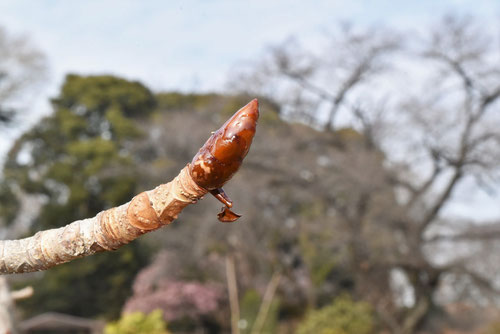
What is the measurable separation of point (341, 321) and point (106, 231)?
14.5 metres

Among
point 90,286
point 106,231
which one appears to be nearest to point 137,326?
point 90,286

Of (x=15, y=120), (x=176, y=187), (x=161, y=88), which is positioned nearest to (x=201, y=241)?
(x=15, y=120)

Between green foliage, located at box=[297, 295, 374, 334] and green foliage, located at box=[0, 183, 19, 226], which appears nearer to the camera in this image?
green foliage, located at box=[297, 295, 374, 334]

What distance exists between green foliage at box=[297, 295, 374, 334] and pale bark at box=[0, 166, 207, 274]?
553 inches

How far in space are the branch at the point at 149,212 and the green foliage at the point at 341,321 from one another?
1404cm

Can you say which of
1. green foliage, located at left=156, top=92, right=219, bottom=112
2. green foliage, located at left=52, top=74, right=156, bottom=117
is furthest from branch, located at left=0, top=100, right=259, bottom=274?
green foliage, located at left=52, top=74, right=156, bottom=117

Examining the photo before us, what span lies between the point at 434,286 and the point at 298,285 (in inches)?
188

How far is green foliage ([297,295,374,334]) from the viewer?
15.5 metres

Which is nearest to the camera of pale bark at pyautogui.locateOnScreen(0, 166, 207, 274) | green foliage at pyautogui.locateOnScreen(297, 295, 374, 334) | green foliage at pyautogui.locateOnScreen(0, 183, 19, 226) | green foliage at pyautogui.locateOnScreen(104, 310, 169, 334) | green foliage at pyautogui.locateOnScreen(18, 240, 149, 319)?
pale bark at pyautogui.locateOnScreen(0, 166, 207, 274)

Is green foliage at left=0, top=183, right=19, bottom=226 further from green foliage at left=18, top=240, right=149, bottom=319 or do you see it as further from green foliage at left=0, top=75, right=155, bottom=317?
green foliage at left=18, top=240, right=149, bottom=319

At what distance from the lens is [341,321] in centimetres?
1545

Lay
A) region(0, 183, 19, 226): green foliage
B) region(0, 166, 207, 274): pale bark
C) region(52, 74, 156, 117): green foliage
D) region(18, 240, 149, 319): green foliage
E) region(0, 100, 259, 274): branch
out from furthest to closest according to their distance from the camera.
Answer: region(52, 74, 156, 117): green foliage
region(0, 183, 19, 226): green foliage
region(18, 240, 149, 319): green foliage
region(0, 166, 207, 274): pale bark
region(0, 100, 259, 274): branch

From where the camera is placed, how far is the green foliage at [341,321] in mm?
15484

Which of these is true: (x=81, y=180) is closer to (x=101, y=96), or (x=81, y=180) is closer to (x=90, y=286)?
(x=101, y=96)
